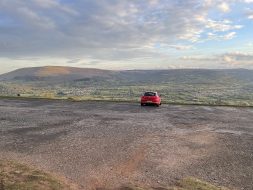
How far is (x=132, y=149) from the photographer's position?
60.6ft

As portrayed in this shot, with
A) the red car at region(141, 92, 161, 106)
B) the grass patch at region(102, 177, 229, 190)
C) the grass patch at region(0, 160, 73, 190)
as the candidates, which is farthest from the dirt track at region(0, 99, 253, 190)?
the red car at region(141, 92, 161, 106)

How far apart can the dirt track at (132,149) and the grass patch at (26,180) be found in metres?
0.73

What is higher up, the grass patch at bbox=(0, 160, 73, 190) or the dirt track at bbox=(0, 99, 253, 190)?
the grass patch at bbox=(0, 160, 73, 190)

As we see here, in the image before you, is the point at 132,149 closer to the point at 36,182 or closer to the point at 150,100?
the point at 36,182

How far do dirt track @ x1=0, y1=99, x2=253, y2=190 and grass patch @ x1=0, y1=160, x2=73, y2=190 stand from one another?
73 centimetres

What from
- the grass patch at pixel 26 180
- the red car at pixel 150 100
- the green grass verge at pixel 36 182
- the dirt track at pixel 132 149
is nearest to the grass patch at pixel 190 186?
the green grass verge at pixel 36 182

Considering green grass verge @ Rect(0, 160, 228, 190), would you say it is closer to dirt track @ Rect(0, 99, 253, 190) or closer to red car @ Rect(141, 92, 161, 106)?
dirt track @ Rect(0, 99, 253, 190)

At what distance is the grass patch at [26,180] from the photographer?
39.7ft

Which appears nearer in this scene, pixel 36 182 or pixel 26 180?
pixel 36 182

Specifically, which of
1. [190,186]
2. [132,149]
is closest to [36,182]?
[190,186]

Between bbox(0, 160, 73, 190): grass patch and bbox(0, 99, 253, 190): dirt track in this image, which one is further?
bbox(0, 99, 253, 190): dirt track

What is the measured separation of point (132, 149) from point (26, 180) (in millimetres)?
6829

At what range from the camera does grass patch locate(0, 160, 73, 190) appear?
476 inches

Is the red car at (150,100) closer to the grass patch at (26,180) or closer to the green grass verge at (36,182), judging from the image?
the green grass verge at (36,182)
